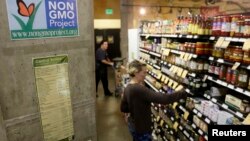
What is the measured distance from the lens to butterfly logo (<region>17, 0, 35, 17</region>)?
1926mm

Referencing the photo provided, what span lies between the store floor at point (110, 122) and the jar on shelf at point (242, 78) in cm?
293

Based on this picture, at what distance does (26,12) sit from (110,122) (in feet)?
13.6

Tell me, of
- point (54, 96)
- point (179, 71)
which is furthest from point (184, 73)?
point (54, 96)

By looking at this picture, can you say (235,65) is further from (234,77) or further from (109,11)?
(109,11)

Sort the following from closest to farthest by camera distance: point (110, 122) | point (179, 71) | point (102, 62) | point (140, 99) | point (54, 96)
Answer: point (54, 96), point (140, 99), point (179, 71), point (110, 122), point (102, 62)

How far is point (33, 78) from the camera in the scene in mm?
2100

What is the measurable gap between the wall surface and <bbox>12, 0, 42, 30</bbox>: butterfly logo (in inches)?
4.3

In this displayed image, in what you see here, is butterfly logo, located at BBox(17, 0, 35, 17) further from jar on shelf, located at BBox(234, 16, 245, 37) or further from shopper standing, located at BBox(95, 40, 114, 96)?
shopper standing, located at BBox(95, 40, 114, 96)

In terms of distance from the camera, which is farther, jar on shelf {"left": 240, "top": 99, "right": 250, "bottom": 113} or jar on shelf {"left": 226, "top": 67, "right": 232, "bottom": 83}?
jar on shelf {"left": 226, "top": 67, "right": 232, "bottom": 83}

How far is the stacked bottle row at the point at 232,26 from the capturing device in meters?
2.39

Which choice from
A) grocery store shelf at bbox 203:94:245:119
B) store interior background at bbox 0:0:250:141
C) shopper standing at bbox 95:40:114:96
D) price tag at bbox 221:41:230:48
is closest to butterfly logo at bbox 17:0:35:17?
store interior background at bbox 0:0:250:141

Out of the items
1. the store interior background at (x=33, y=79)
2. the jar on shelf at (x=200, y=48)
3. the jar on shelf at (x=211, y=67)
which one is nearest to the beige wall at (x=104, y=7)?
the jar on shelf at (x=200, y=48)

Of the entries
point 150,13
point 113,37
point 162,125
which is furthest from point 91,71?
point 113,37

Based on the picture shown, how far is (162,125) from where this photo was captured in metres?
4.82
